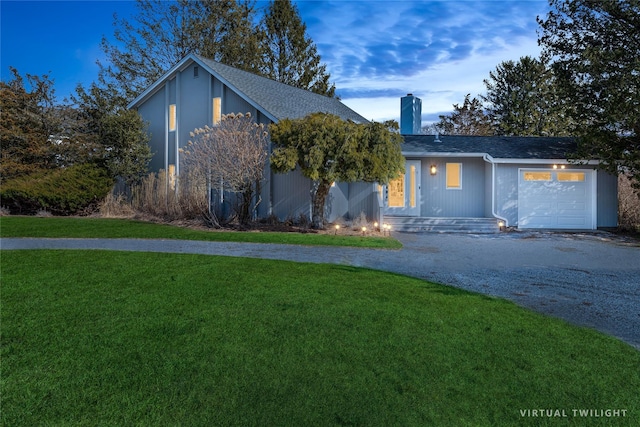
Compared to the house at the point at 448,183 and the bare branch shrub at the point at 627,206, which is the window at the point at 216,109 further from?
the bare branch shrub at the point at 627,206

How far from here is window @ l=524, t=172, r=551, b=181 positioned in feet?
49.6

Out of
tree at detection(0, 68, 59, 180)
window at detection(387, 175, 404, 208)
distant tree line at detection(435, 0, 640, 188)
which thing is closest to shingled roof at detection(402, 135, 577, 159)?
distant tree line at detection(435, 0, 640, 188)

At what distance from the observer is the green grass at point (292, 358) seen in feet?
8.79

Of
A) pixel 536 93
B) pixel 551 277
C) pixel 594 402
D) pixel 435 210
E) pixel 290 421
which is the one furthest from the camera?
pixel 536 93

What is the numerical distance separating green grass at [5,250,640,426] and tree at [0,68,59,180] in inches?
680

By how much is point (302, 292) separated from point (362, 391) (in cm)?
259

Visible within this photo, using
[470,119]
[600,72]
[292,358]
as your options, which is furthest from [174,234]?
[470,119]

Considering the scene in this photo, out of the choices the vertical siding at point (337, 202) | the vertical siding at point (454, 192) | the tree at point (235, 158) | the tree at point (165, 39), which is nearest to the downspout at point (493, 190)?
the vertical siding at point (454, 192)

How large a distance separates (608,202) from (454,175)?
5708mm

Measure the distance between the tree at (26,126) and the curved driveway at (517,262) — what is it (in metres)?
11.9

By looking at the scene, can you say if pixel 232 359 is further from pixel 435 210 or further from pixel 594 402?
pixel 435 210

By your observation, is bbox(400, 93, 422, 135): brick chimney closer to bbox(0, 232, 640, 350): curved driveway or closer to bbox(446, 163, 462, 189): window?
bbox(446, 163, 462, 189): window

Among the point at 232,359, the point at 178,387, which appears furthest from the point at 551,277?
the point at 178,387

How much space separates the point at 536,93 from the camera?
29422mm
